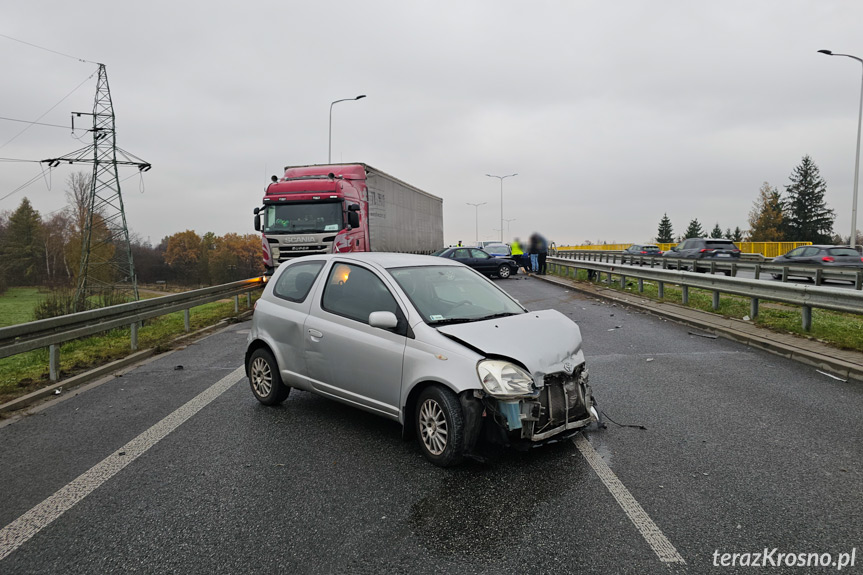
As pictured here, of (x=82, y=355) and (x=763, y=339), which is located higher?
(x=763, y=339)

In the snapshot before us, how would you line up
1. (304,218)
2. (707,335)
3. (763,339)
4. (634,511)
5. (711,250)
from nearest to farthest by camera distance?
(634,511) → (763,339) → (707,335) → (304,218) → (711,250)

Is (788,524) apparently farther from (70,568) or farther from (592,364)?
(592,364)

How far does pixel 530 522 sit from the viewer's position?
3.34 meters

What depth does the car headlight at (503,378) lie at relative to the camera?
3953 mm

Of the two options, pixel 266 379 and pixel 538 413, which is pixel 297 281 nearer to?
pixel 266 379

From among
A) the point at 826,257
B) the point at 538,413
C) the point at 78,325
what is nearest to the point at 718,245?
the point at 826,257

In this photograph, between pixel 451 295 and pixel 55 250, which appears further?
pixel 55 250

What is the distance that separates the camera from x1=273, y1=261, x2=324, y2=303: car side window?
575 cm

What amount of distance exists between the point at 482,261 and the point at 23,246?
47.9 metres

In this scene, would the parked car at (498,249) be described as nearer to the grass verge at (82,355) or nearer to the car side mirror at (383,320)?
the grass verge at (82,355)

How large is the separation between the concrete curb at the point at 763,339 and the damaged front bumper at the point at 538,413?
4673 mm

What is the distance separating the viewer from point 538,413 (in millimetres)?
4070

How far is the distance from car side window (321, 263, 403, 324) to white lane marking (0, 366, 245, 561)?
6.35 ft

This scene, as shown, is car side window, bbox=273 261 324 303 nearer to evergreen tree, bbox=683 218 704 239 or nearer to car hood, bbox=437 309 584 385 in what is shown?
car hood, bbox=437 309 584 385
